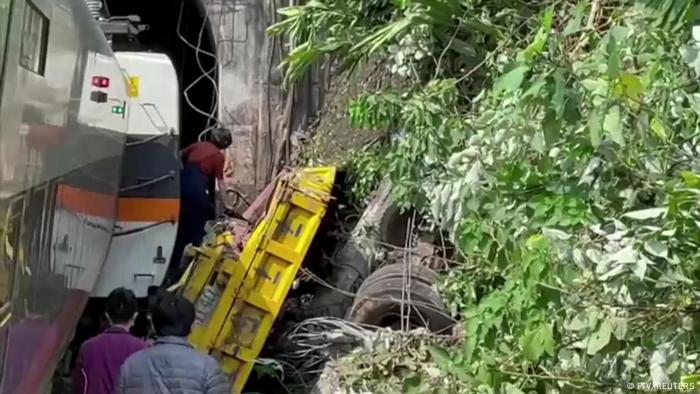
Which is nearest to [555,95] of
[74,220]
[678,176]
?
[678,176]

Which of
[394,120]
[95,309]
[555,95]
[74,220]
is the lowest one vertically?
[95,309]

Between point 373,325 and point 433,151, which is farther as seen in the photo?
point 373,325

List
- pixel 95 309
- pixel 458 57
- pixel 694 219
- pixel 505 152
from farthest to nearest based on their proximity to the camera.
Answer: pixel 95 309 → pixel 458 57 → pixel 505 152 → pixel 694 219

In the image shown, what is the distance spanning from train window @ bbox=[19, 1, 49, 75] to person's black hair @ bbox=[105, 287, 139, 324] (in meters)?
1.59

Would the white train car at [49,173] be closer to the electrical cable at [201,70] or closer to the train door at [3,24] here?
the train door at [3,24]

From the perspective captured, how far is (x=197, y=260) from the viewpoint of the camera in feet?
25.2

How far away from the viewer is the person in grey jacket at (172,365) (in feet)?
15.1

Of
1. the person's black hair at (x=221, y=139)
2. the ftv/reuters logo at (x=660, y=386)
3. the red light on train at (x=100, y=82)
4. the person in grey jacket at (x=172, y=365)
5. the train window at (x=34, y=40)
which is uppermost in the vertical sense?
the train window at (x=34, y=40)

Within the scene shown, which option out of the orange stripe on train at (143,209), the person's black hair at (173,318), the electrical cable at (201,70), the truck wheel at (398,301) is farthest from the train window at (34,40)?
the electrical cable at (201,70)

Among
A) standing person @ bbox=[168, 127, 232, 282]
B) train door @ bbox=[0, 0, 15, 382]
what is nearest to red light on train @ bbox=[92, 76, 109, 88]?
standing person @ bbox=[168, 127, 232, 282]

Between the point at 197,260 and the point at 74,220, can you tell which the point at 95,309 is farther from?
the point at 74,220

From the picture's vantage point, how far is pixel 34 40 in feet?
13.4

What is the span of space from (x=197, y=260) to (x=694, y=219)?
5011mm

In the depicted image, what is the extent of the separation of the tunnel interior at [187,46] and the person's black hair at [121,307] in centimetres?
603
